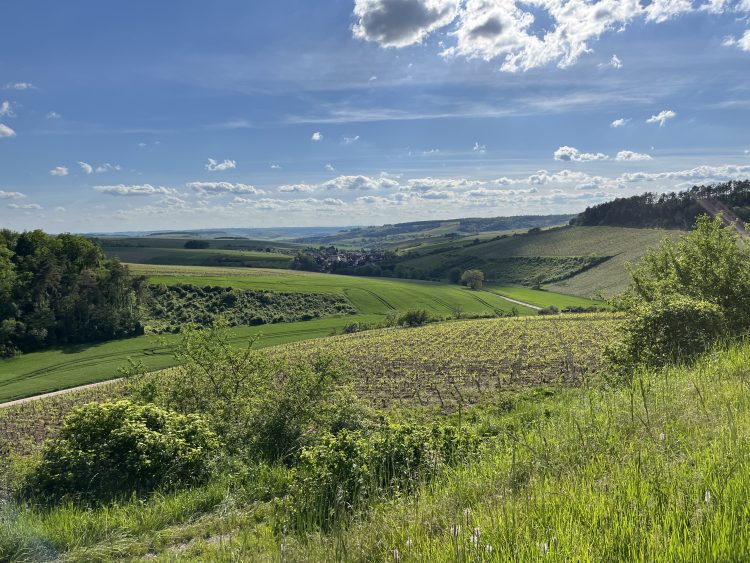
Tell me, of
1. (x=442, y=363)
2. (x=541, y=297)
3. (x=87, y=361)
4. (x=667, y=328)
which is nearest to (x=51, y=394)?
(x=87, y=361)

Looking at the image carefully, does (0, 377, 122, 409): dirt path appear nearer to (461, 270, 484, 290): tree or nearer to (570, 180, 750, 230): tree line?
(461, 270, 484, 290): tree

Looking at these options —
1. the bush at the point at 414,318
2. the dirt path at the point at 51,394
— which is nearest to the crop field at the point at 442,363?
the dirt path at the point at 51,394

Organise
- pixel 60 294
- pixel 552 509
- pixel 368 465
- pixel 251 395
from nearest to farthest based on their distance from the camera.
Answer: pixel 552 509
pixel 368 465
pixel 251 395
pixel 60 294

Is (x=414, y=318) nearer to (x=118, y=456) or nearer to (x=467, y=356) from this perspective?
(x=467, y=356)

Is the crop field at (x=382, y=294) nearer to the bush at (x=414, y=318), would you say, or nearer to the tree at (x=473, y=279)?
the bush at (x=414, y=318)

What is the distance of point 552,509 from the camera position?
351 centimetres

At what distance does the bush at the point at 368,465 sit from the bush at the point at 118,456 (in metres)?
3.70

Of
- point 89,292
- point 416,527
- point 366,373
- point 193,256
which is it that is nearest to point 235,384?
point 416,527

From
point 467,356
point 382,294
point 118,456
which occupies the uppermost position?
point 118,456

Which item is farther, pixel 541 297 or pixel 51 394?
pixel 541 297

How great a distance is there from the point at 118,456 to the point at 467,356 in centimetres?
4473

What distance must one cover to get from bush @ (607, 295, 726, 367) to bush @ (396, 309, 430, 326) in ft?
243

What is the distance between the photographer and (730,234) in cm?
2017

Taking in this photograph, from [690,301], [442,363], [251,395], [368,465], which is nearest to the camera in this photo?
[368,465]
